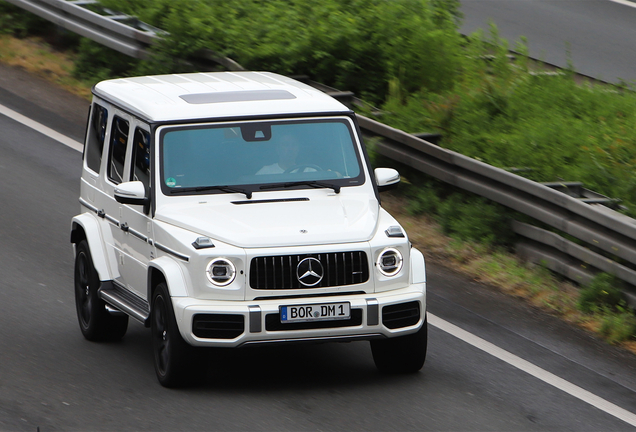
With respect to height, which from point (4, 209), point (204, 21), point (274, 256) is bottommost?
point (4, 209)

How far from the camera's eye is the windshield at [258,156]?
791 centimetres

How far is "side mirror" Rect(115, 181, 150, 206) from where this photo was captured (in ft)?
25.1

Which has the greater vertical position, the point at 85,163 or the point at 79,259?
the point at 85,163

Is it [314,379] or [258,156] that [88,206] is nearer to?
[258,156]

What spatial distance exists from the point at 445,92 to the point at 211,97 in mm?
5692

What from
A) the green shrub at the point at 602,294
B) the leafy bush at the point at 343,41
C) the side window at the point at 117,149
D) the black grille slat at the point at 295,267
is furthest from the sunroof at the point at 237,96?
the leafy bush at the point at 343,41

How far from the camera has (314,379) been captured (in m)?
7.76

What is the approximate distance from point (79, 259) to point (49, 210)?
11.1ft

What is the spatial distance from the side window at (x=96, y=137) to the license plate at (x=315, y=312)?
2.61 metres

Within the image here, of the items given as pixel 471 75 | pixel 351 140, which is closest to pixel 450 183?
pixel 471 75

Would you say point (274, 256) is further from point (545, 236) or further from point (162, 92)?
point (545, 236)

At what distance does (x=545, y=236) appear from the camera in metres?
10.3

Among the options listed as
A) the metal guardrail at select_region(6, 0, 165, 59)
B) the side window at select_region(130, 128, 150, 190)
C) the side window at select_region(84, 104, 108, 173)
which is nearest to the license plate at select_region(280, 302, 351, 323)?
the side window at select_region(130, 128, 150, 190)

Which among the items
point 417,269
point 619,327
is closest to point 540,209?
point 619,327
